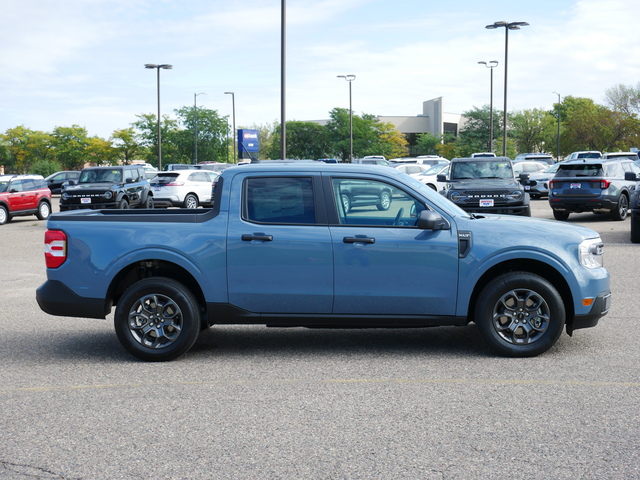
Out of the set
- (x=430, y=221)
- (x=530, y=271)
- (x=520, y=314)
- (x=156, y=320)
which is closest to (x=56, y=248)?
(x=156, y=320)

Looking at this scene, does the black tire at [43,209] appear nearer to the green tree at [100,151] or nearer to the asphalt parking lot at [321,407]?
the asphalt parking lot at [321,407]

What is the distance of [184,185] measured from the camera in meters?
29.6

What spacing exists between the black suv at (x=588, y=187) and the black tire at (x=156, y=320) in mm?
16165

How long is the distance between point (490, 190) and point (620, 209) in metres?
4.36

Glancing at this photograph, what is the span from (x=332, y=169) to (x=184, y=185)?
924 inches

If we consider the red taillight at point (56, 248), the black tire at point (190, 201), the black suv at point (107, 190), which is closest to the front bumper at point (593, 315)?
the red taillight at point (56, 248)

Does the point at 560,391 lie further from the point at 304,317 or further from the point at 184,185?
the point at 184,185

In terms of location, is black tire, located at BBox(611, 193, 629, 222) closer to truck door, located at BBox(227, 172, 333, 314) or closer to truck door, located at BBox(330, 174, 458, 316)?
truck door, located at BBox(330, 174, 458, 316)

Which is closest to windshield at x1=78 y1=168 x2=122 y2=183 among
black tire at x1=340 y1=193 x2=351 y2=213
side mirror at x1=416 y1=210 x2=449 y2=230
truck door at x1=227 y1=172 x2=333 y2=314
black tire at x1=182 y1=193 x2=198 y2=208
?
black tire at x1=182 y1=193 x2=198 y2=208

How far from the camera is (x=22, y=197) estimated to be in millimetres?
25719

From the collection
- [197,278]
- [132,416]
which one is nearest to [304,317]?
[197,278]

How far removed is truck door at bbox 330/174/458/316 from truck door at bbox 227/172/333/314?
136 millimetres

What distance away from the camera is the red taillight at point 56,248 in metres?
6.77

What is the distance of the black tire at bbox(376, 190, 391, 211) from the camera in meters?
6.69
